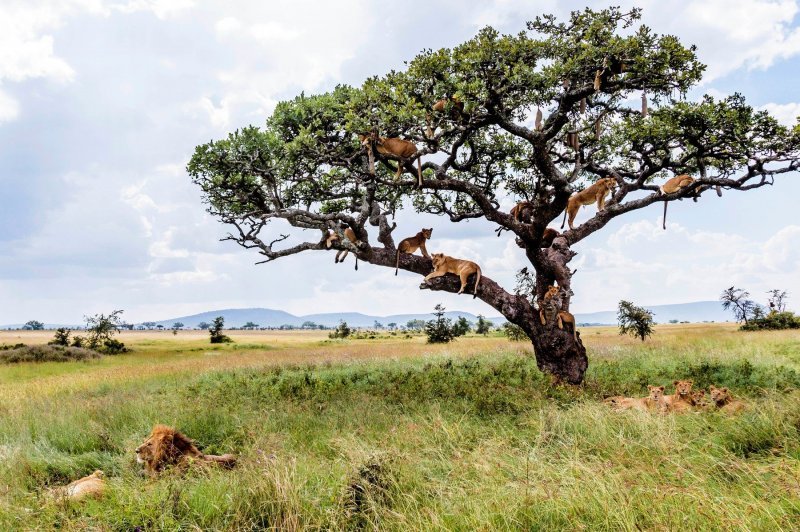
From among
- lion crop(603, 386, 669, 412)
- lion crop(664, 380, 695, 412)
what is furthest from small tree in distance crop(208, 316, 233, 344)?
lion crop(664, 380, 695, 412)

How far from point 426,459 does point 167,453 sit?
12.5ft

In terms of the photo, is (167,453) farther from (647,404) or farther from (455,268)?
(455,268)

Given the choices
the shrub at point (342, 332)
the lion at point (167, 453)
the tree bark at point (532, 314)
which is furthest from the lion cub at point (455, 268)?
the shrub at point (342, 332)

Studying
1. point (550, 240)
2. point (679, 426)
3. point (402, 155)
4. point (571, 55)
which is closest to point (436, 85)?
point (402, 155)

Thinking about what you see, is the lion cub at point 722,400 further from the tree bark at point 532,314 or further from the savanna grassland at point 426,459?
the tree bark at point 532,314

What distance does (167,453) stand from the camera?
689 centimetres

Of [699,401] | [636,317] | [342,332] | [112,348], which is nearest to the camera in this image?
[699,401]

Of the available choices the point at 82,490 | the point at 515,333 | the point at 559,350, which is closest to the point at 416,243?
the point at 559,350

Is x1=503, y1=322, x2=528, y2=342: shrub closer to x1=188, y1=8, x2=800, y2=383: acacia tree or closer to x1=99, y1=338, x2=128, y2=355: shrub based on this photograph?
x1=188, y1=8, x2=800, y2=383: acacia tree

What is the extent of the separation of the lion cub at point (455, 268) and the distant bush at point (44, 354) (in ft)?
109

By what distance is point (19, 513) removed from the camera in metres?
5.35

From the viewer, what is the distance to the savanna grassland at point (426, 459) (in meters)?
4.55

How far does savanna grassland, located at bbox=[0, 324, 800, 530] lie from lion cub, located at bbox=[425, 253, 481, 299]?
3103 mm

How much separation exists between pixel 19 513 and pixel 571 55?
1375 cm
